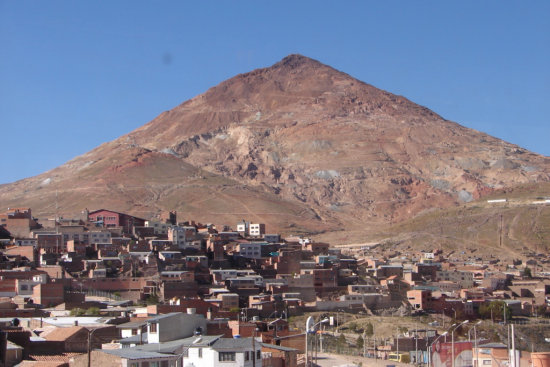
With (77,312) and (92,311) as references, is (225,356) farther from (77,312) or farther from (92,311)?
(77,312)

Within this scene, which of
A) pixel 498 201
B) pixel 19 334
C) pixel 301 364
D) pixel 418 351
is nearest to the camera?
pixel 19 334

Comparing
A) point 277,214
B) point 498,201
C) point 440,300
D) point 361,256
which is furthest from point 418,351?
point 277,214

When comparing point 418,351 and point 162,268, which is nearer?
point 418,351

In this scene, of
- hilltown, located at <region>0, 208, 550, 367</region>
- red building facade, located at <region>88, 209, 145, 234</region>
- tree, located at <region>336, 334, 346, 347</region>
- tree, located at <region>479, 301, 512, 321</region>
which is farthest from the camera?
red building facade, located at <region>88, 209, 145, 234</region>

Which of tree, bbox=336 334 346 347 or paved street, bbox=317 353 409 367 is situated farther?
tree, bbox=336 334 346 347

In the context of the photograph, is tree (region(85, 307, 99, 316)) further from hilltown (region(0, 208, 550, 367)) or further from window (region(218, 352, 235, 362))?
window (region(218, 352, 235, 362))

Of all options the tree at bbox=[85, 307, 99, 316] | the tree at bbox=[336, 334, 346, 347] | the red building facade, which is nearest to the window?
the tree at bbox=[85, 307, 99, 316]

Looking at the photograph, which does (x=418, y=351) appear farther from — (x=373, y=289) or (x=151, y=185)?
(x=151, y=185)

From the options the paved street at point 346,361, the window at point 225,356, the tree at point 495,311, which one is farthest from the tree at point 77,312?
the tree at point 495,311
